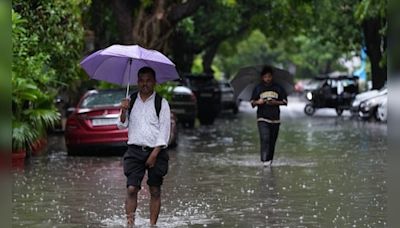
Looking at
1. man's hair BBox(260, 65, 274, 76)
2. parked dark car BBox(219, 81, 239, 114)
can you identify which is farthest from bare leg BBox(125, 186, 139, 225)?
parked dark car BBox(219, 81, 239, 114)

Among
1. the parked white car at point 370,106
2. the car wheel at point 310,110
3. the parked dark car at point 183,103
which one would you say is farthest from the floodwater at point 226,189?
the car wheel at point 310,110

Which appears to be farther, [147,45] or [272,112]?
[147,45]

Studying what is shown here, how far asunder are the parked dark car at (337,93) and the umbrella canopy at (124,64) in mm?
28258

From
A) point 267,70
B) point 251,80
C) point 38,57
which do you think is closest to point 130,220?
point 267,70

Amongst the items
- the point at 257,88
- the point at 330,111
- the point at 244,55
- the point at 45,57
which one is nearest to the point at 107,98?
the point at 45,57

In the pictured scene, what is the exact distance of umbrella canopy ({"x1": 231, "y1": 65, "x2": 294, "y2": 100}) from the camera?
15.4 metres

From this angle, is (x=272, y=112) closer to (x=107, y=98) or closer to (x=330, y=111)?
(x=107, y=98)

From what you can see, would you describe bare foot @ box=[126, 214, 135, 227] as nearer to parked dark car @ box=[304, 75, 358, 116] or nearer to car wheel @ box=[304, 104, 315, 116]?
parked dark car @ box=[304, 75, 358, 116]

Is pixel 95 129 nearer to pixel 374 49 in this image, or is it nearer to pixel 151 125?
pixel 151 125

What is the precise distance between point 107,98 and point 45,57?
2.09 metres

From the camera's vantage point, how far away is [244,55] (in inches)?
3558

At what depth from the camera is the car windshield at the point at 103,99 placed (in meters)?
18.5

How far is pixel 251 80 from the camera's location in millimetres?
15852

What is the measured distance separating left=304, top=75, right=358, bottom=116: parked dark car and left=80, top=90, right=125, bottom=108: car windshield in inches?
778
